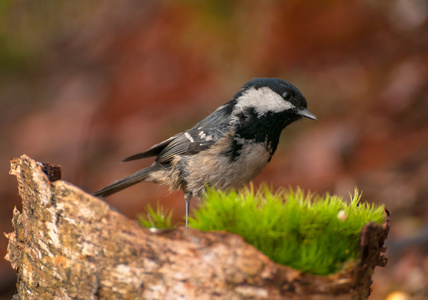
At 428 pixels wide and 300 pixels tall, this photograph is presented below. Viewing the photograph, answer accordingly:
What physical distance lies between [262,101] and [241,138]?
0.25 metres

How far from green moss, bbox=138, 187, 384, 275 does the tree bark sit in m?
0.07

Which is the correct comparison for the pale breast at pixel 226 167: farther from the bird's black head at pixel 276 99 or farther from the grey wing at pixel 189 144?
the bird's black head at pixel 276 99

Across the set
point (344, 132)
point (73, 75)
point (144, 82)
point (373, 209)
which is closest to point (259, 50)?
point (344, 132)

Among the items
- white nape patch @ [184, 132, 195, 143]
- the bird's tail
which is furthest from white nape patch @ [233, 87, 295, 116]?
the bird's tail

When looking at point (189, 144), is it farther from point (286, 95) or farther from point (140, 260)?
point (140, 260)

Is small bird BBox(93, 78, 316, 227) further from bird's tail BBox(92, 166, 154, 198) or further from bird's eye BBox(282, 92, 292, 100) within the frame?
bird's tail BBox(92, 166, 154, 198)

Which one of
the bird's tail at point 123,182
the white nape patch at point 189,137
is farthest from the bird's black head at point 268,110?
the bird's tail at point 123,182

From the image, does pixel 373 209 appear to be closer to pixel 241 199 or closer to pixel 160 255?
pixel 241 199

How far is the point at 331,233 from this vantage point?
179 centimetres

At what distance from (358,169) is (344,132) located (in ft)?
2.09

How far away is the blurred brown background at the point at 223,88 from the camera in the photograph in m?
5.04

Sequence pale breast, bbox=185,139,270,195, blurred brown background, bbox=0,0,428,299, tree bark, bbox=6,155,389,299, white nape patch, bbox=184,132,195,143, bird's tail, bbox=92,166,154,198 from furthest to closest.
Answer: blurred brown background, bbox=0,0,428,299 → bird's tail, bbox=92,166,154,198 → white nape patch, bbox=184,132,195,143 → pale breast, bbox=185,139,270,195 → tree bark, bbox=6,155,389,299

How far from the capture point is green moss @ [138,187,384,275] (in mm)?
1693

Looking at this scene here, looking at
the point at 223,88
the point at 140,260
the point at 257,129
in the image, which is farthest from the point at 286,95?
the point at 223,88
